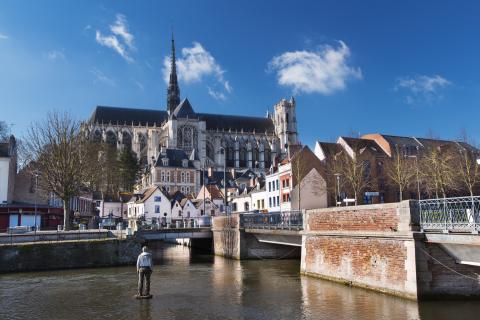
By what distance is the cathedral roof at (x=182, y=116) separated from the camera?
139750 millimetres

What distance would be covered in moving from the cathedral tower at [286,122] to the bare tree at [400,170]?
335 feet

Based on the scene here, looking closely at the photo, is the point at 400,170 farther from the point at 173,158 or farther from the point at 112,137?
the point at 112,137

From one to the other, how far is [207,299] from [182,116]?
11936cm

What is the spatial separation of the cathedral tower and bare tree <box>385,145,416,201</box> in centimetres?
10200

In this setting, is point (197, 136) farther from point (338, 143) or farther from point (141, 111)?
point (338, 143)

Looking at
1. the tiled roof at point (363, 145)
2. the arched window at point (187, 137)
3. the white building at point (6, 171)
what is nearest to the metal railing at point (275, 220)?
the tiled roof at point (363, 145)

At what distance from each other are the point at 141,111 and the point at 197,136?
23.8 metres

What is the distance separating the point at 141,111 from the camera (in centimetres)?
14800

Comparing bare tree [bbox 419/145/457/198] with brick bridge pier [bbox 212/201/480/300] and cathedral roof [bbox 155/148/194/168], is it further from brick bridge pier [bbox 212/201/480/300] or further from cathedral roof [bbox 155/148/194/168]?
cathedral roof [bbox 155/148/194/168]

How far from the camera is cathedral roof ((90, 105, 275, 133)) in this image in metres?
140

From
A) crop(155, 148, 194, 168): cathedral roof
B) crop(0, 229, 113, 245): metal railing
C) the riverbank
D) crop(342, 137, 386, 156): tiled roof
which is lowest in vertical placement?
the riverbank

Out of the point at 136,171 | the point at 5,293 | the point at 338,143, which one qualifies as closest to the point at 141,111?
the point at 136,171

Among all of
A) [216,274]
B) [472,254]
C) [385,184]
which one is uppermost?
[385,184]

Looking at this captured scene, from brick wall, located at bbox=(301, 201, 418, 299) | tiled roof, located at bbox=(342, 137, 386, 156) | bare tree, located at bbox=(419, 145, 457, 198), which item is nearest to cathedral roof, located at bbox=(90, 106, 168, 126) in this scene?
tiled roof, located at bbox=(342, 137, 386, 156)
